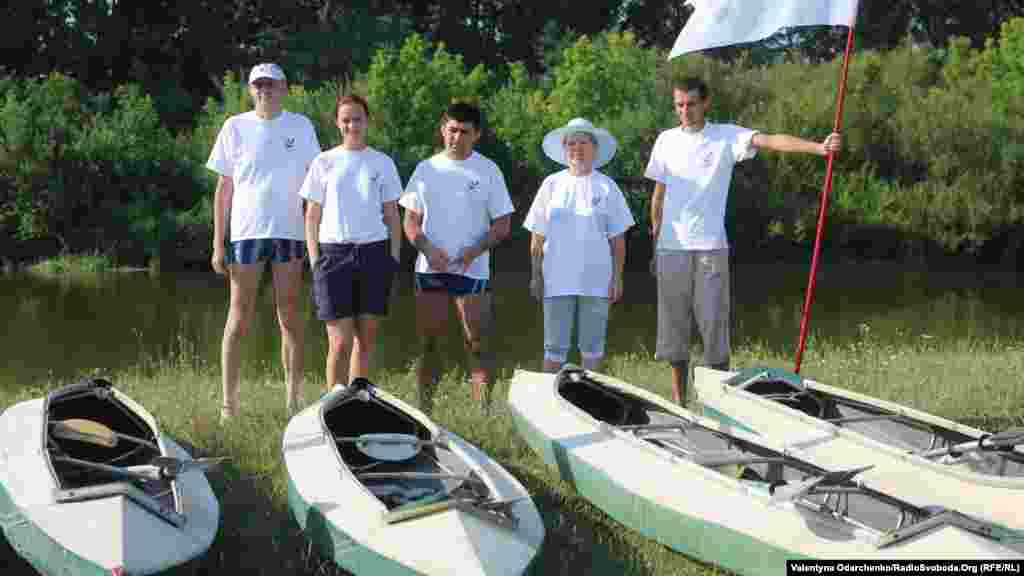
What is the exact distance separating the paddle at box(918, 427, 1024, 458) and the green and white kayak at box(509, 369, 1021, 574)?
42 cm

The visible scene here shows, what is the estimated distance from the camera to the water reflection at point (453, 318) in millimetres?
14750

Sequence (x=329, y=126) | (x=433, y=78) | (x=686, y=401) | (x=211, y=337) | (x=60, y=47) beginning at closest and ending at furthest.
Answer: (x=686, y=401) < (x=211, y=337) < (x=329, y=126) < (x=433, y=78) < (x=60, y=47)

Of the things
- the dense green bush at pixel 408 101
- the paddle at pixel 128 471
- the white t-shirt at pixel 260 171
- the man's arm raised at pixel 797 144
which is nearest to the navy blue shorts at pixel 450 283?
the white t-shirt at pixel 260 171

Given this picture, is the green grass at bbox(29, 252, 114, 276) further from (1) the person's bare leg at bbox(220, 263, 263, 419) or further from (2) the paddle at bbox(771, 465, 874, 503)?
(2) the paddle at bbox(771, 465, 874, 503)

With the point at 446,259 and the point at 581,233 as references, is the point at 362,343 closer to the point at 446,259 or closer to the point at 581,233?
the point at 446,259

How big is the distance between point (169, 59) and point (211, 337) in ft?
65.4

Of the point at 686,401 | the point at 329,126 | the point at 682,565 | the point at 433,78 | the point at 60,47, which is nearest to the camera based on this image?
the point at 682,565

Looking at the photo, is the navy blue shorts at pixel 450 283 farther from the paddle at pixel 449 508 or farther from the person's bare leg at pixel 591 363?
the paddle at pixel 449 508

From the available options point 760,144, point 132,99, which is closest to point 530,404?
point 760,144

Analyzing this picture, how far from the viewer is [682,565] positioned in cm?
527

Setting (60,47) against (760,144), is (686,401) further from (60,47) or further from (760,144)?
(60,47)

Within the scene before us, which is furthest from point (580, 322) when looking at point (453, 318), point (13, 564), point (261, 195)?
point (453, 318)

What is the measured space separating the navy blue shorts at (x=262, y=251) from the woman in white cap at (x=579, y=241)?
1363mm

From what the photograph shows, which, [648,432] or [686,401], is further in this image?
[686,401]
